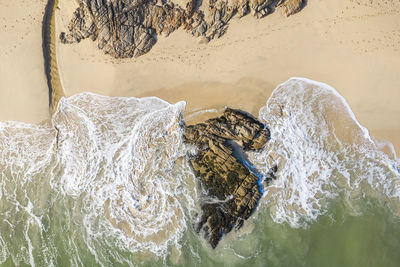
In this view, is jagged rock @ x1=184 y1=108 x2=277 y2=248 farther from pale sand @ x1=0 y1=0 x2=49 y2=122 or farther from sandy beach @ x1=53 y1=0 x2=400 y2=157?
pale sand @ x1=0 y1=0 x2=49 y2=122

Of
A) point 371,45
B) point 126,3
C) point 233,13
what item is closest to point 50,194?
point 126,3

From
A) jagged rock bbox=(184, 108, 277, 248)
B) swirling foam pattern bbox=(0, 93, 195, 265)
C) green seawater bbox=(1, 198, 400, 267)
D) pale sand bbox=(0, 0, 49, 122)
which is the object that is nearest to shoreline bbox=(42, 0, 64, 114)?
pale sand bbox=(0, 0, 49, 122)

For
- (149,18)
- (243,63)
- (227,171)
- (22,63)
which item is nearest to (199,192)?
Answer: (227,171)

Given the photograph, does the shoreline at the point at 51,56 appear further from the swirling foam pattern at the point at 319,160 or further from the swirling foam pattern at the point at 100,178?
the swirling foam pattern at the point at 319,160

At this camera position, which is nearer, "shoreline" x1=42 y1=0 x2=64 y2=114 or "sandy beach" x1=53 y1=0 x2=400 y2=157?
"sandy beach" x1=53 y1=0 x2=400 y2=157

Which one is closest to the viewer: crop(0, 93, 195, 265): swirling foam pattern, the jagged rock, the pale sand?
the jagged rock

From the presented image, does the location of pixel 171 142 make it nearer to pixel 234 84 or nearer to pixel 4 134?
pixel 234 84
